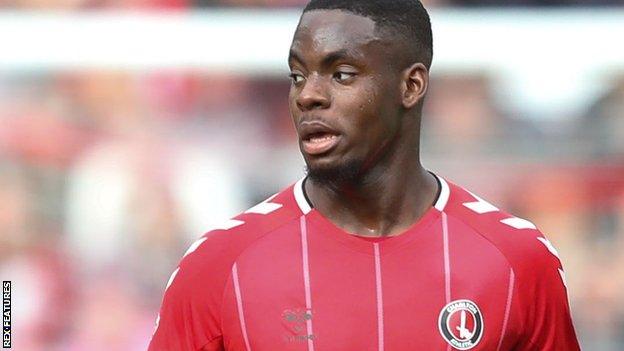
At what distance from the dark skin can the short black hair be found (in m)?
0.02

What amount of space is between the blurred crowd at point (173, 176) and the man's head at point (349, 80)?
2671mm

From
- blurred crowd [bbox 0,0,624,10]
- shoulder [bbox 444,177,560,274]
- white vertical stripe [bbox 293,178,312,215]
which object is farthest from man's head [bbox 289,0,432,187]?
blurred crowd [bbox 0,0,624,10]

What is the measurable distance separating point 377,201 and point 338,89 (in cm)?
33

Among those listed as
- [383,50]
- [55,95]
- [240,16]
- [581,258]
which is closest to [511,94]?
[581,258]

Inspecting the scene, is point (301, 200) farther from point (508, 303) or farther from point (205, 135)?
point (205, 135)

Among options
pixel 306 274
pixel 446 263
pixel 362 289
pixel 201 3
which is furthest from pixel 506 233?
pixel 201 3

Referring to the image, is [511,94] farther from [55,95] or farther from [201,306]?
[201,306]

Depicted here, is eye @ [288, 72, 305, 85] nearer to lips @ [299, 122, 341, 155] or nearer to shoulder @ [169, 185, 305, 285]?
lips @ [299, 122, 341, 155]

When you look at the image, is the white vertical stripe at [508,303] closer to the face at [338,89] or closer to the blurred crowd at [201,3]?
the face at [338,89]

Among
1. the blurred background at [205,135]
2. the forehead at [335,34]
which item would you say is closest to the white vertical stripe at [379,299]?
the forehead at [335,34]

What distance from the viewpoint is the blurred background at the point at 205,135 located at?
5672 millimetres

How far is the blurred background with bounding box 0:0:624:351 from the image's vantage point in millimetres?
5672

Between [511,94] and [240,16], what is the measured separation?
130 centimetres

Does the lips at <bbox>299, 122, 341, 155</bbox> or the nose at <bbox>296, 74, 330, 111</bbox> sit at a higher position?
the nose at <bbox>296, 74, 330, 111</bbox>
